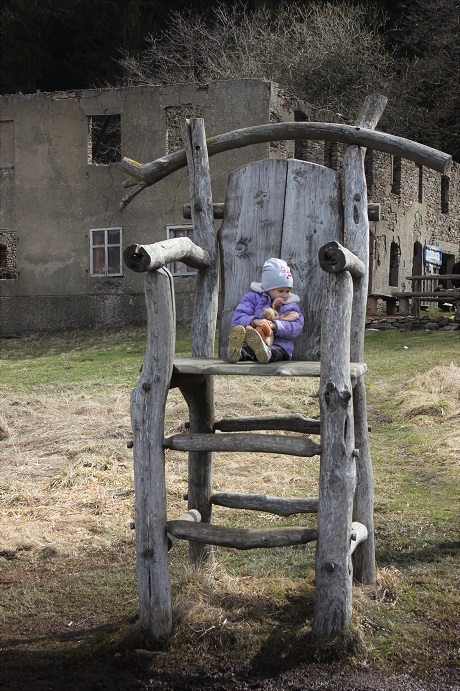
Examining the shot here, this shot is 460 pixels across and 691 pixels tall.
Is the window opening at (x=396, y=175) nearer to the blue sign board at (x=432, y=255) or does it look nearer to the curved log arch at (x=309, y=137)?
the blue sign board at (x=432, y=255)

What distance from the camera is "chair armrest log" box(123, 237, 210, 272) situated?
140 inches

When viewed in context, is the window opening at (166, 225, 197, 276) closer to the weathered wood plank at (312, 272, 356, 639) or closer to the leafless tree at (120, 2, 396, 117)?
the leafless tree at (120, 2, 396, 117)

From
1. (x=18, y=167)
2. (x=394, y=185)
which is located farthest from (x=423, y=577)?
(x=394, y=185)

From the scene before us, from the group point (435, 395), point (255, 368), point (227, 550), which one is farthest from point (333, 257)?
point (435, 395)

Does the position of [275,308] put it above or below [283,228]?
below

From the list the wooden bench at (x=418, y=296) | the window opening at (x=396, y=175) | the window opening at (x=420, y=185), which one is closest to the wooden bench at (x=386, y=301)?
the wooden bench at (x=418, y=296)

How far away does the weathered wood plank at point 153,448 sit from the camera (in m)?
3.73

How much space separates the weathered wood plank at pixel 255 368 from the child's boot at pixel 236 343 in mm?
32

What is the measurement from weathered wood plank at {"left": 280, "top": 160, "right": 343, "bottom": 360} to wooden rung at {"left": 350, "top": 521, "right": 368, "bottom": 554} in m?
0.88

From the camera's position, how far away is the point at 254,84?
62.5 ft

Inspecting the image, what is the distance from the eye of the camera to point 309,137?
469 cm

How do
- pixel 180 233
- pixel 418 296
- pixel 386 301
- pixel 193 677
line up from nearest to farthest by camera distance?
pixel 193 677 → pixel 418 296 → pixel 386 301 → pixel 180 233

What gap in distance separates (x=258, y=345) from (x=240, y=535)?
818mm

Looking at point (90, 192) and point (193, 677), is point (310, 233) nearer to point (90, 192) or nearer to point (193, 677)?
point (193, 677)
